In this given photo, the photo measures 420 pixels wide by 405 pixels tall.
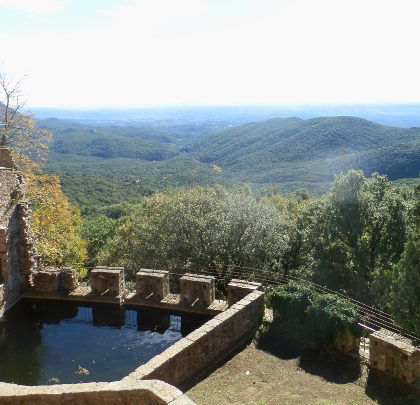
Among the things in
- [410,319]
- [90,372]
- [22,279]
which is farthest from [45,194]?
[410,319]

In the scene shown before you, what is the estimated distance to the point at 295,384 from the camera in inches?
348

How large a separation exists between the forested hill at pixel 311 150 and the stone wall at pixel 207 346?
2197 inches

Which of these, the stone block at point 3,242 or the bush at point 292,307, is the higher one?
the stone block at point 3,242

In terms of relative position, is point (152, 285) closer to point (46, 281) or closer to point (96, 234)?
point (46, 281)

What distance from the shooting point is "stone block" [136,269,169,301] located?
1349cm

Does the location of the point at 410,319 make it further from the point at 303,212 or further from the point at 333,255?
the point at 303,212

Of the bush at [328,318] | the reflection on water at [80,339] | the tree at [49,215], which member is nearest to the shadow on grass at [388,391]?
the bush at [328,318]

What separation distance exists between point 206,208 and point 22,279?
9.88 meters

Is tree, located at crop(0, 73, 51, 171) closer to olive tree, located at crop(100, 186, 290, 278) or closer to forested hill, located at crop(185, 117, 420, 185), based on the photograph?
olive tree, located at crop(100, 186, 290, 278)

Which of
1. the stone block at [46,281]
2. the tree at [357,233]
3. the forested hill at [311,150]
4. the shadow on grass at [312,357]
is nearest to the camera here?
the shadow on grass at [312,357]

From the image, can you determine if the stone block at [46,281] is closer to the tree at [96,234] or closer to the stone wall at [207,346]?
the stone wall at [207,346]

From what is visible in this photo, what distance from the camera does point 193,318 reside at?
1275 cm

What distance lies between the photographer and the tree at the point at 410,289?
9039 millimetres

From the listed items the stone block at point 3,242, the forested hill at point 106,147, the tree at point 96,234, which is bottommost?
the tree at point 96,234
